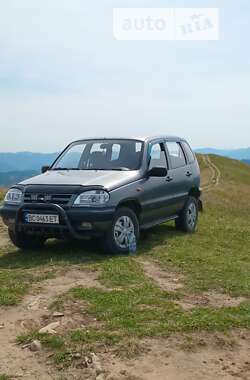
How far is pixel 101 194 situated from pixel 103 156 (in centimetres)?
154

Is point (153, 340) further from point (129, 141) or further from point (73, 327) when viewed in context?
point (129, 141)

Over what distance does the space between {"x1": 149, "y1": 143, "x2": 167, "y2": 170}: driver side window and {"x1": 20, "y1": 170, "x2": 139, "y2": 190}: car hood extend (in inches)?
26.5

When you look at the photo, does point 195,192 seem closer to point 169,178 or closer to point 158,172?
point 169,178

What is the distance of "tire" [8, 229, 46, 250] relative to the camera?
8.65 metres

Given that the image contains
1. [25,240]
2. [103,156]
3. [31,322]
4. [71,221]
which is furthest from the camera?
[103,156]

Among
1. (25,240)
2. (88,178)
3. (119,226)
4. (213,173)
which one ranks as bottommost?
(213,173)

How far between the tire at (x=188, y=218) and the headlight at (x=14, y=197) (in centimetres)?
385

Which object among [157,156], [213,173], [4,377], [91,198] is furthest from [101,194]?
[213,173]

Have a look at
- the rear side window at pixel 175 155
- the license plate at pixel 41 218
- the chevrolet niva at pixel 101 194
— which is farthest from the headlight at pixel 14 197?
the rear side window at pixel 175 155

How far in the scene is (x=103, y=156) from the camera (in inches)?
369

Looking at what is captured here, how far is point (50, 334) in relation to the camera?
480 centimetres

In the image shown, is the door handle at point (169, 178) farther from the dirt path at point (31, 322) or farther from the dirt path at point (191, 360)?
the dirt path at point (191, 360)

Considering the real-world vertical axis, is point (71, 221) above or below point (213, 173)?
above

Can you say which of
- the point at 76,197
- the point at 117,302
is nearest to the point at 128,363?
the point at 117,302
